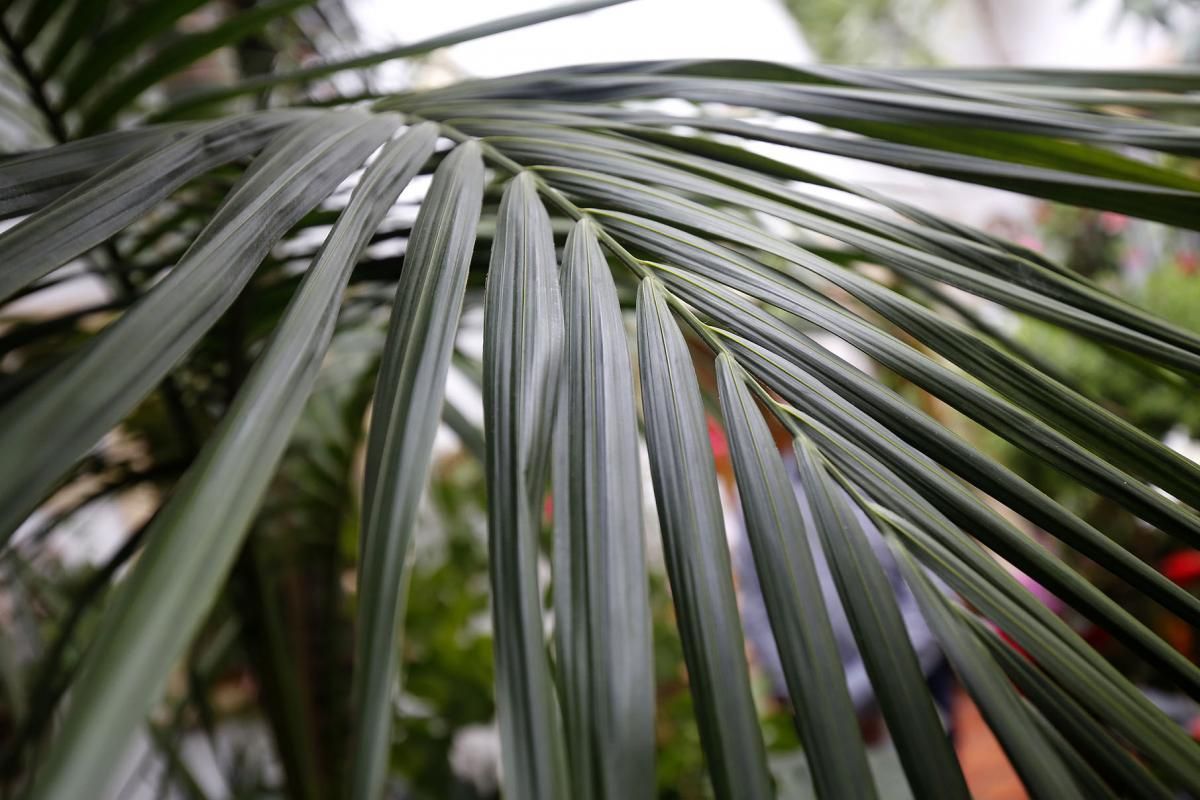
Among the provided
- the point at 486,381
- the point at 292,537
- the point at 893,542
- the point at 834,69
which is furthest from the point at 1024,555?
the point at 292,537

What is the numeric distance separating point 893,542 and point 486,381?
0.39ft

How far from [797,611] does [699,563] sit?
3cm

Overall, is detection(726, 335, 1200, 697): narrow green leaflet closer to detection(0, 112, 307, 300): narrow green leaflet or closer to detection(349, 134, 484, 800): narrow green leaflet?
detection(349, 134, 484, 800): narrow green leaflet

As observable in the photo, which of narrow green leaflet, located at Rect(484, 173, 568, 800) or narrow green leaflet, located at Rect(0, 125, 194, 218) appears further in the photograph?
narrow green leaflet, located at Rect(0, 125, 194, 218)

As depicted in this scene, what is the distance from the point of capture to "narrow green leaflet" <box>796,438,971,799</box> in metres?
0.18

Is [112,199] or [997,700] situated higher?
[112,199]

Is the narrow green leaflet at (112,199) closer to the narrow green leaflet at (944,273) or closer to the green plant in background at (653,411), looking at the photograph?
the green plant in background at (653,411)

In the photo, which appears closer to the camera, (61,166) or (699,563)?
(699,563)

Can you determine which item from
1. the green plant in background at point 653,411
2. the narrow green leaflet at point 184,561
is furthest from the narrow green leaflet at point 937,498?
the narrow green leaflet at point 184,561

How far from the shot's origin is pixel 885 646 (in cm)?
19

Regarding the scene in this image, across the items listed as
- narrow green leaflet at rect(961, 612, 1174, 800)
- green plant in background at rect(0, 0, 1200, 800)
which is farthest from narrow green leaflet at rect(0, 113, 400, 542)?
narrow green leaflet at rect(961, 612, 1174, 800)

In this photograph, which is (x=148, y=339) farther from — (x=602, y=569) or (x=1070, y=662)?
(x=1070, y=662)

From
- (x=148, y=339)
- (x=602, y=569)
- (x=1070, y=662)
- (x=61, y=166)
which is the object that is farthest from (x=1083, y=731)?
(x=61, y=166)

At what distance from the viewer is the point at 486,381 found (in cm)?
22
